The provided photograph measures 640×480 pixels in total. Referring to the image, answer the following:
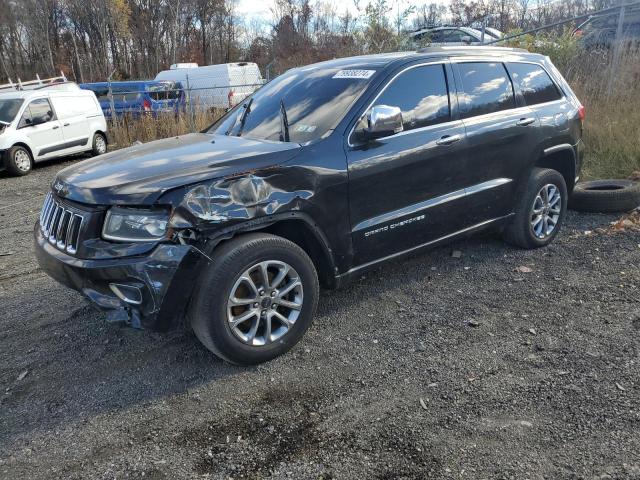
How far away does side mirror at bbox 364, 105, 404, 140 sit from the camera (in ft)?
11.7

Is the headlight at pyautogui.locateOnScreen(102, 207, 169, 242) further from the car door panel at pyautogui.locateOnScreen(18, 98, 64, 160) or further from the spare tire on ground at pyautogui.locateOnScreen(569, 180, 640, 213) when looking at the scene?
the car door panel at pyautogui.locateOnScreen(18, 98, 64, 160)

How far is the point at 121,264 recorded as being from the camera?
2986mm

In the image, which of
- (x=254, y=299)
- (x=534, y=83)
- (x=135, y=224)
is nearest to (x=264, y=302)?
(x=254, y=299)

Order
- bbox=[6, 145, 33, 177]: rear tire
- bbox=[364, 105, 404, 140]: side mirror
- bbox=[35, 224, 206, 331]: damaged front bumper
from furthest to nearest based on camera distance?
bbox=[6, 145, 33, 177]: rear tire → bbox=[364, 105, 404, 140]: side mirror → bbox=[35, 224, 206, 331]: damaged front bumper

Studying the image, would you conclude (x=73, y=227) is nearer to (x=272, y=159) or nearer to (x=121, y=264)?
(x=121, y=264)

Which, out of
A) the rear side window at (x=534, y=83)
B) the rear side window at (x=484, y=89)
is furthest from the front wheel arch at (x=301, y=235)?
the rear side window at (x=534, y=83)

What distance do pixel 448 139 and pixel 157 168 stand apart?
7.20ft

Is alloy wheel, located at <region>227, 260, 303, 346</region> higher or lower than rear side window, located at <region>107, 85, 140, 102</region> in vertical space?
lower

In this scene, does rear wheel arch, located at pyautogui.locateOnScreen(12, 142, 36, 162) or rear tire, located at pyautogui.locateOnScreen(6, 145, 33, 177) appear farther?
rear wheel arch, located at pyautogui.locateOnScreen(12, 142, 36, 162)

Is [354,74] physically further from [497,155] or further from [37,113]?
[37,113]

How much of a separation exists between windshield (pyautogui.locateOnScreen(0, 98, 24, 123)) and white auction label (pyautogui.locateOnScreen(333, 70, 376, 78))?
10.6m

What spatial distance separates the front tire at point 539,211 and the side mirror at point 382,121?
1.92m

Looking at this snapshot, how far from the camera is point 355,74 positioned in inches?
159

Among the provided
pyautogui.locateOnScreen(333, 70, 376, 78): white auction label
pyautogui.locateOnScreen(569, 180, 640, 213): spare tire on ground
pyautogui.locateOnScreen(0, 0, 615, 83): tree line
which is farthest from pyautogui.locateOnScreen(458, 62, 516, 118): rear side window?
pyautogui.locateOnScreen(0, 0, 615, 83): tree line
